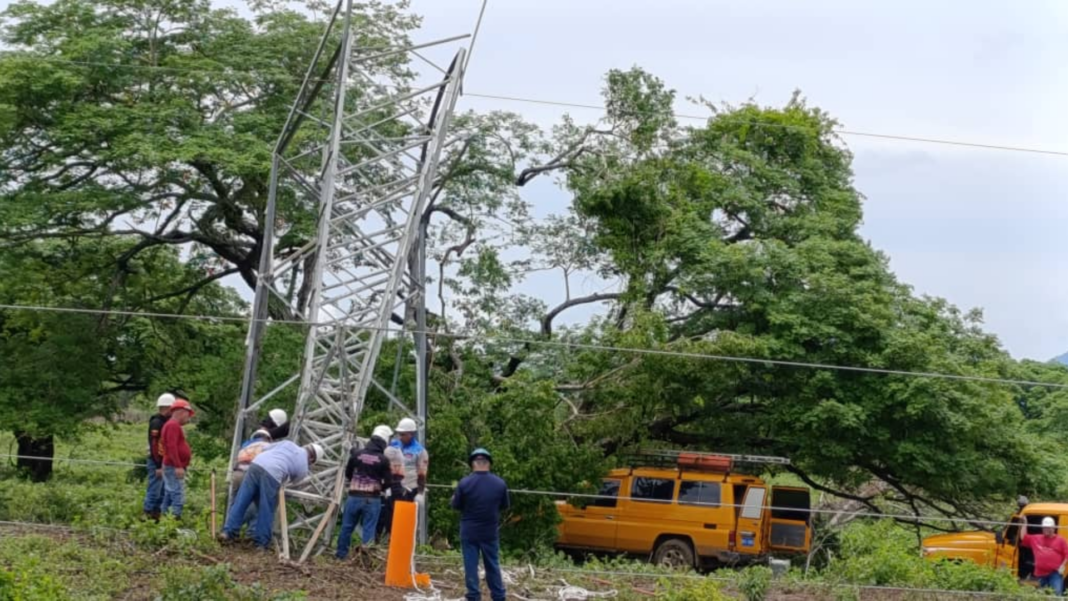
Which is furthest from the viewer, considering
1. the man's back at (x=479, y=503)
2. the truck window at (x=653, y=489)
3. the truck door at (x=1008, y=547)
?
the truck window at (x=653, y=489)

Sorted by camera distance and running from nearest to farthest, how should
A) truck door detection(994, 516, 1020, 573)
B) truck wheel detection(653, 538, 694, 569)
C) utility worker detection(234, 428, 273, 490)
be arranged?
utility worker detection(234, 428, 273, 490), truck door detection(994, 516, 1020, 573), truck wheel detection(653, 538, 694, 569)

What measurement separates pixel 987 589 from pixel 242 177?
48.4ft

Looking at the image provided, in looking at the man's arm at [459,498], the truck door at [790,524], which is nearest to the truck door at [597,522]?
the truck door at [790,524]

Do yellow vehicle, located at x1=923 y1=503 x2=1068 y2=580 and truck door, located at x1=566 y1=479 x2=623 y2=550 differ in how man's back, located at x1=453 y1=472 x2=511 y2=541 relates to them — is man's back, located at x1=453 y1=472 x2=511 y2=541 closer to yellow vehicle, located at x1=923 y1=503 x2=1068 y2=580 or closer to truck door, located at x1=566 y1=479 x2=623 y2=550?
yellow vehicle, located at x1=923 y1=503 x2=1068 y2=580

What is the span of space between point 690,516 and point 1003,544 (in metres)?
5.11

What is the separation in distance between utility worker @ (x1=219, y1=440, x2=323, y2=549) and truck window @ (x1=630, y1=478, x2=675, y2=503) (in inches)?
370

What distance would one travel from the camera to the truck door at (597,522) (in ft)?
76.5

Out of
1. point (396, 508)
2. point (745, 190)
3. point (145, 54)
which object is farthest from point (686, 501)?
point (145, 54)

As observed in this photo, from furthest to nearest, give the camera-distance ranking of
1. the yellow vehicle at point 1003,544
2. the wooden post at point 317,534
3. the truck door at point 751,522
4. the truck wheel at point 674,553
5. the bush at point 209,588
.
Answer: the truck wheel at point 674,553 < the truck door at point 751,522 < the yellow vehicle at point 1003,544 < the wooden post at point 317,534 < the bush at point 209,588

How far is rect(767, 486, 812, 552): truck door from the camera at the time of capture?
2284cm

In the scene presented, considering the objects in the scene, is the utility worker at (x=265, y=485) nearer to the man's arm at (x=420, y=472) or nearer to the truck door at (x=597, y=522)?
the man's arm at (x=420, y=472)

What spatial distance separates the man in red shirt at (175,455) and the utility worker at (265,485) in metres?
0.80

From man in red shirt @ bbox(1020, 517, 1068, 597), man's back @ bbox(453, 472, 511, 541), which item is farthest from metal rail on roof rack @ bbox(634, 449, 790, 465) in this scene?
man's back @ bbox(453, 472, 511, 541)

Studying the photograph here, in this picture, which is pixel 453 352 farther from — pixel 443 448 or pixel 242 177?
pixel 242 177
